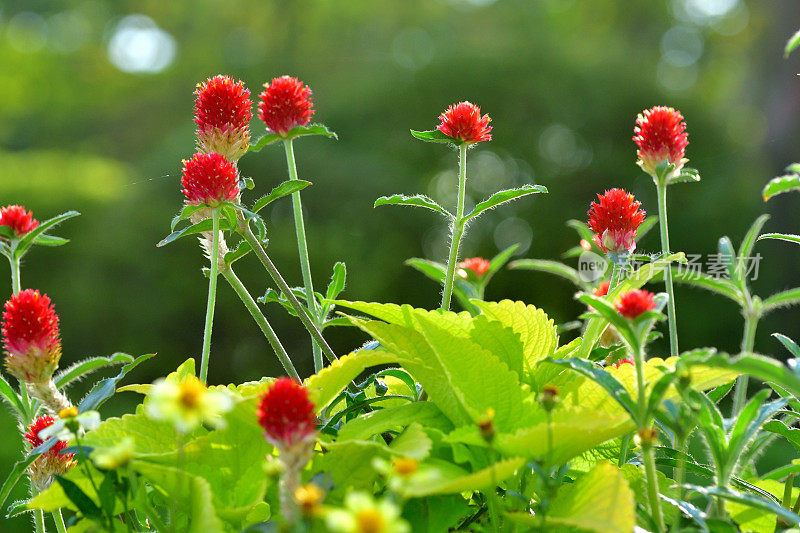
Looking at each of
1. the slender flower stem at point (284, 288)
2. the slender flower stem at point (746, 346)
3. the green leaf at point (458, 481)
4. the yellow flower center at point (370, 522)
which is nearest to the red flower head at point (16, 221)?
the slender flower stem at point (284, 288)

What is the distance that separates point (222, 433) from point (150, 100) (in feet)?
39.5

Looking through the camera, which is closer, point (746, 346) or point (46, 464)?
point (46, 464)

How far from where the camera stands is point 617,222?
3.35 feet

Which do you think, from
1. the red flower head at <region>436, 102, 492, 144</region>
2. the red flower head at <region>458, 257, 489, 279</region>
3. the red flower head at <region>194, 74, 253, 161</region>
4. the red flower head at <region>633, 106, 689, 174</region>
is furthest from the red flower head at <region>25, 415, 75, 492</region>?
the red flower head at <region>633, 106, 689, 174</region>

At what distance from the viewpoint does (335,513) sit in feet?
1.59

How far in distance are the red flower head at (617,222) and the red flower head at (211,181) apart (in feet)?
1.58

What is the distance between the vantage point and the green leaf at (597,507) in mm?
637

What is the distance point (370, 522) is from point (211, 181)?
545mm

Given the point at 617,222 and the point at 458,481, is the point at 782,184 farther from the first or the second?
the point at 458,481

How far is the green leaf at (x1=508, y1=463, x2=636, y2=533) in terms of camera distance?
0.64 m

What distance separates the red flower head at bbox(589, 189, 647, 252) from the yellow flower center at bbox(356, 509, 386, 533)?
2.12 ft

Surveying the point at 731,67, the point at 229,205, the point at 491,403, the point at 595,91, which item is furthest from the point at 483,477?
the point at 731,67

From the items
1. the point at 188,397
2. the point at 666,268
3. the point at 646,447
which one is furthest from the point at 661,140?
the point at 188,397

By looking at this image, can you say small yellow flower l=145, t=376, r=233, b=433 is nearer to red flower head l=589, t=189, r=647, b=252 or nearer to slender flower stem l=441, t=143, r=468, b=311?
slender flower stem l=441, t=143, r=468, b=311
